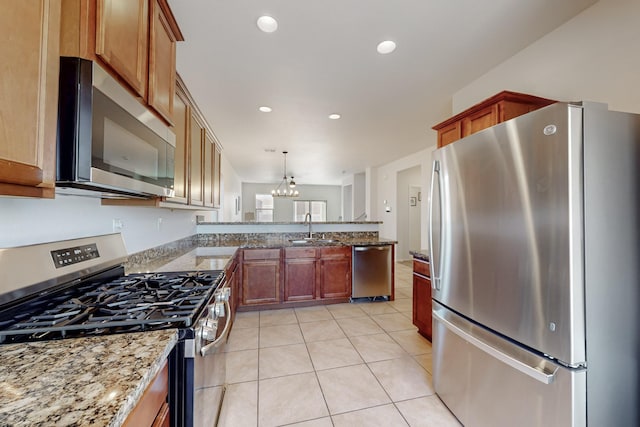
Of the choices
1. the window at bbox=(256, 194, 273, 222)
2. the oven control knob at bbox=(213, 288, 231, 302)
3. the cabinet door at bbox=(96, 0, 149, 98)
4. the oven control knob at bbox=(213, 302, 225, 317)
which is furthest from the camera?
the window at bbox=(256, 194, 273, 222)

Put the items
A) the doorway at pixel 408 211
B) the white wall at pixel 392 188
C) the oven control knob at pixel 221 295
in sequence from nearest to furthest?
the oven control knob at pixel 221 295
the white wall at pixel 392 188
the doorway at pixel 408 211

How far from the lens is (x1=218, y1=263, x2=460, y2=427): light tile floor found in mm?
1634


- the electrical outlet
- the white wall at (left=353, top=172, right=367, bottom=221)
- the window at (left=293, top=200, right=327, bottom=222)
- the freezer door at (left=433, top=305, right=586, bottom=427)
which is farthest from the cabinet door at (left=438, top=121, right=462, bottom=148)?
the window at (left=293, top=200, right=327, bottom=222)

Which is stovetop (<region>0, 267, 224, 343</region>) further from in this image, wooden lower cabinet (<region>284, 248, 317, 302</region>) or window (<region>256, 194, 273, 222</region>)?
window (<region>256, 194, 273, 222</region>)

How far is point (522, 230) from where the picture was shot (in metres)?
1.16

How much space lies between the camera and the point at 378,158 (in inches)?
238

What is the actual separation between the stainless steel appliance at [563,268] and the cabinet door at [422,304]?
1.17 metres

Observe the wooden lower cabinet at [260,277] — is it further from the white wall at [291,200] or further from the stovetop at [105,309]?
the white wall at [291,200]

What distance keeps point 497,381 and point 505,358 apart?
0.52 feet

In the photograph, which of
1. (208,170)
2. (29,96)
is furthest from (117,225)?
(208,170)

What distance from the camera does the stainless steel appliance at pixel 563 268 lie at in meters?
1.00

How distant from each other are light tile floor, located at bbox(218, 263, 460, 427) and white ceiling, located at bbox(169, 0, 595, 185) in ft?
8.26

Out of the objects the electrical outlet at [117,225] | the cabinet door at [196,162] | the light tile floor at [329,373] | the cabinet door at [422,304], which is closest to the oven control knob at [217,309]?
the light tile floor at [329,373]

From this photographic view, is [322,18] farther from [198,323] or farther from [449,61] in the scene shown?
[198,323]
